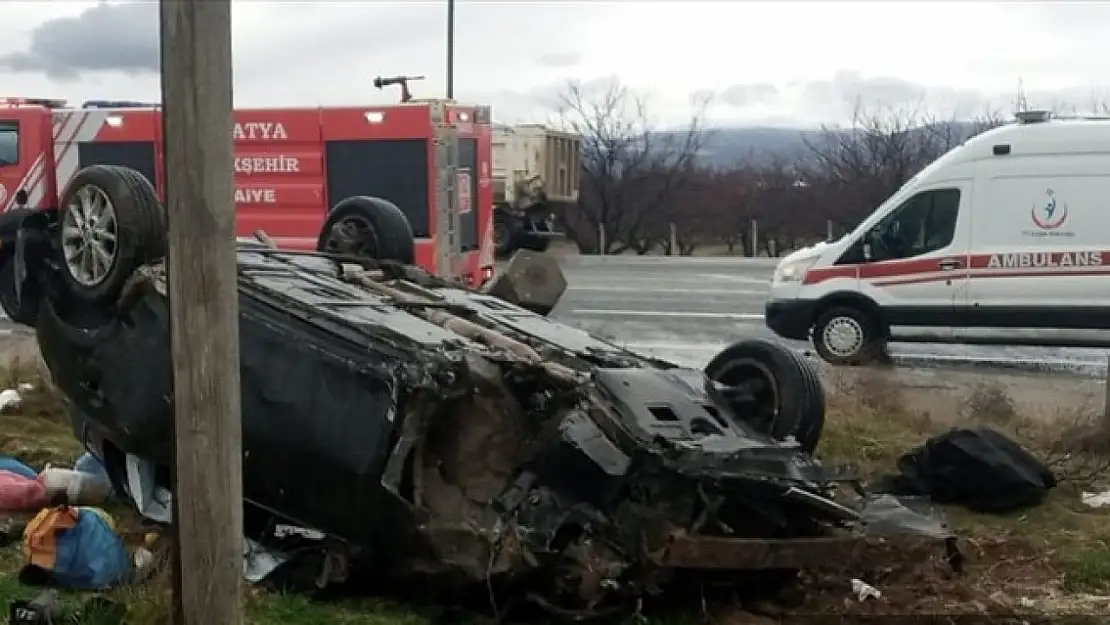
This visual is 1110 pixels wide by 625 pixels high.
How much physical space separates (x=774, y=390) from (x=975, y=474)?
156 cm

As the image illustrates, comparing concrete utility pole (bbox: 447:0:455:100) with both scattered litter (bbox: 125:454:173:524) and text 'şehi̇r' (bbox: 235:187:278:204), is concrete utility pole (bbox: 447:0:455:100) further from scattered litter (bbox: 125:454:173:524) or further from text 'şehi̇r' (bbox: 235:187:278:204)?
scattered litter (bbox: 125:454:173:524)

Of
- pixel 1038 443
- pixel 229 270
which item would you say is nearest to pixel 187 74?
pixel 229 270

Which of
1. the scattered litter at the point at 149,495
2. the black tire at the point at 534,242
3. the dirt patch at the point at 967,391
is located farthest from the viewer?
the black tire at the point at 534,242

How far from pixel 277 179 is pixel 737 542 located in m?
12.1

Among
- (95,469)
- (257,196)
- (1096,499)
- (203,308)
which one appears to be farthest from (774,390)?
(257,196)

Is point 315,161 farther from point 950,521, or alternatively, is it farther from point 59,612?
point 59,612

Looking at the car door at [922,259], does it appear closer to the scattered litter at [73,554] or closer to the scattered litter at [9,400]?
A: the scattered litter at [9,400]

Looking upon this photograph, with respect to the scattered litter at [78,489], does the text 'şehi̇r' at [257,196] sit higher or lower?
higher

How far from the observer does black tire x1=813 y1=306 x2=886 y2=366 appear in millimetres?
12695

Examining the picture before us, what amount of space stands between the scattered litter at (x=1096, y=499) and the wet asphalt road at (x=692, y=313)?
13.3 feet

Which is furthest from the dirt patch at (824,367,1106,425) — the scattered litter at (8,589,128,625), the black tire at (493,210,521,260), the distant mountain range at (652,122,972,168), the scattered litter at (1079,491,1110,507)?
the distant mountain range at (652,122,972,168)

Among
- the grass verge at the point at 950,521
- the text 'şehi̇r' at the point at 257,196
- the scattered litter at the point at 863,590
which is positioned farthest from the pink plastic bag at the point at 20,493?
the text 'şehi̇r' at the point at 257,196

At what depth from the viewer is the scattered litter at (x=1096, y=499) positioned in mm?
6926

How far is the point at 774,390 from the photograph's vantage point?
19.4 ft
